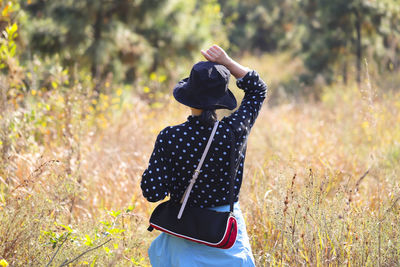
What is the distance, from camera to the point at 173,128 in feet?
6.32

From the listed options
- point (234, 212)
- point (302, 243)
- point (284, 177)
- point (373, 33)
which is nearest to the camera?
point (234, 212)

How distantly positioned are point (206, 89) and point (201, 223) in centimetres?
56

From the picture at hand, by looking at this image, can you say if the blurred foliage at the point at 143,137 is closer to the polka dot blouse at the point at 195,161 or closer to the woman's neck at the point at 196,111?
the polka dot blouse at the point at 195,161

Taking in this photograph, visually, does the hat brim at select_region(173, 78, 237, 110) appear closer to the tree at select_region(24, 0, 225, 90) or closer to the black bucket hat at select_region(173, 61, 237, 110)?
the black bucket hat at select_region(173, 61, 237, 110)

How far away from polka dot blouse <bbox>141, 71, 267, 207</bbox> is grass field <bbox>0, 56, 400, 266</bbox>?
374 mm

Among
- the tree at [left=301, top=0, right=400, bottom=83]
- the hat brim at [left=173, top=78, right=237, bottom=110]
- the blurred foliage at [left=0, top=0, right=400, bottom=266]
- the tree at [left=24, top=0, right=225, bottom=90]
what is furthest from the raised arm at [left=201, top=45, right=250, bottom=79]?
the tree at [left=301, top=0, right=400, bottom=83]

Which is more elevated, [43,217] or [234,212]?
[234,212]

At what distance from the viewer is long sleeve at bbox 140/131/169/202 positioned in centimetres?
190

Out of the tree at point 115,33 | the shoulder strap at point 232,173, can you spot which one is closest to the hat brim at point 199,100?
the shoulder strap at point 232,173

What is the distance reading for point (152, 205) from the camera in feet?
10.6

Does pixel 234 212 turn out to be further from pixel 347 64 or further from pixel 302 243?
pixel 347 64

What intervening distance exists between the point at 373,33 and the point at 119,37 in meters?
5.16

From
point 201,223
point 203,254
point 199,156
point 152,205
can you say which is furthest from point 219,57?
point 152,205

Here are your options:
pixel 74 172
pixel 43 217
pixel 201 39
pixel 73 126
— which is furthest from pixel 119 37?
pixel 43 217
